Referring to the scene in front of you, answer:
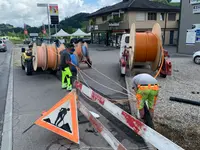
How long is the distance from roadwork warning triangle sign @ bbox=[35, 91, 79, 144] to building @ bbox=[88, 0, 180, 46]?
2533 cm

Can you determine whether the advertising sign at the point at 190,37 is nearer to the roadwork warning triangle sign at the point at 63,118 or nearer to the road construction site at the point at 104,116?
the road construction site at the point at 104,116

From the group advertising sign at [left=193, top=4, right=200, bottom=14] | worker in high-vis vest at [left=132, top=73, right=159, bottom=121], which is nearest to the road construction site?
worker in high-vis vest at [left=132, top=73, right=159, bottom=121]

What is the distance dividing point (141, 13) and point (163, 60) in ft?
75.1

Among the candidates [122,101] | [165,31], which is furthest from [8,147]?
[165,31]

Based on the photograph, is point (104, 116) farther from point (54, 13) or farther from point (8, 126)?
point (54, 13)

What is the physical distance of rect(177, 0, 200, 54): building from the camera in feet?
60.6

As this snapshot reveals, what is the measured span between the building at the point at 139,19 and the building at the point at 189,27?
9.39 meters

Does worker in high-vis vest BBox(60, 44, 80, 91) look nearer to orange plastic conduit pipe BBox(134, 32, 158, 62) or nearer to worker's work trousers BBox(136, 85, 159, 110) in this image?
orange plastic conduit pipe BBox(134, 32, 158, 62)

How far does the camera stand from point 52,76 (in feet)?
33.5

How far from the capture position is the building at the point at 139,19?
29375 millimetres

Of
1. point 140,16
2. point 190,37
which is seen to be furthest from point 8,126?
point 140,16

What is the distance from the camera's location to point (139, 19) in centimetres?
2978

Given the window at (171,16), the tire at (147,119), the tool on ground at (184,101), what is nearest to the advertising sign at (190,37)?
the window at (171,16)

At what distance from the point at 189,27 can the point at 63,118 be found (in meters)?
19.1
